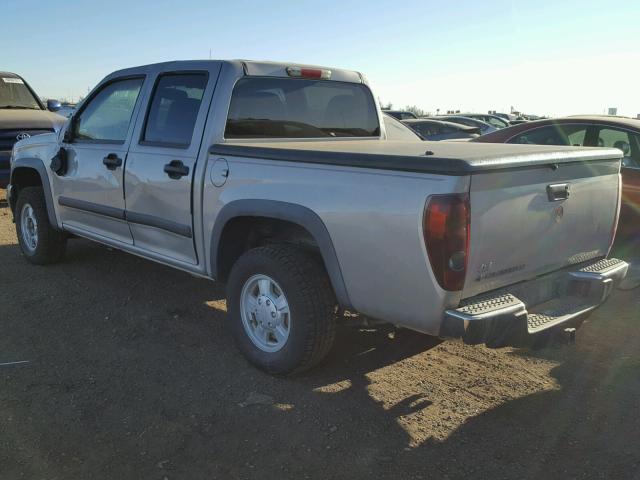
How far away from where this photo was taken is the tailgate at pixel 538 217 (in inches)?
109

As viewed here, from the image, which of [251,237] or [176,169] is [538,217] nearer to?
[251,237]

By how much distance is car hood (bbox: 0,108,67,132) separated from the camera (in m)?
8.99

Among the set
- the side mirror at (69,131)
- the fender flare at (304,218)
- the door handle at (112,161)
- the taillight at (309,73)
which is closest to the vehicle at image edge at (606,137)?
the taillight at (309,73)

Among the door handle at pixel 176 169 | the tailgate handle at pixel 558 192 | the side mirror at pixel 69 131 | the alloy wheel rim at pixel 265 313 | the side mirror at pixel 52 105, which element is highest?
the side mirror at pixel 52 105

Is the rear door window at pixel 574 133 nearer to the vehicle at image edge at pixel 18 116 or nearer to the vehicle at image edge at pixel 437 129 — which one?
the vehicle at image edge at pixel 18 116

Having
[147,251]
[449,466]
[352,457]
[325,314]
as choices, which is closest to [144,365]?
[147,251]

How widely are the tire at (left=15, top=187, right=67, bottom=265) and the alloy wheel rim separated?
2877 millimetres

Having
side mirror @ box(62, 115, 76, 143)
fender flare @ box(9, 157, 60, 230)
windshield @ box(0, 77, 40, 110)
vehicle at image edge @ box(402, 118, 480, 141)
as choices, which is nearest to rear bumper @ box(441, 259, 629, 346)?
side mirror @ box(62, 115, 76, 143)

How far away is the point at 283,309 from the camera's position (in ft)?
11.5

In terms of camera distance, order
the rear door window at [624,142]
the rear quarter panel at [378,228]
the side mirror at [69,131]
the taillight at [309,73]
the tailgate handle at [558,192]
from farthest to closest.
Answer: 1. the rear door window at [624,142]
2. the side mirror at [69,131]
3. the taillight at [309,73]
4. the tailgate handle at [558,192]
5. the rear quarter panel at [378,228]

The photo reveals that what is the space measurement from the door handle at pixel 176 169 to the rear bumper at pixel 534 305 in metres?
2.05

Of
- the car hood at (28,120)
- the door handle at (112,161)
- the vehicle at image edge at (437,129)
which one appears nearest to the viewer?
the door handle at (112,161)

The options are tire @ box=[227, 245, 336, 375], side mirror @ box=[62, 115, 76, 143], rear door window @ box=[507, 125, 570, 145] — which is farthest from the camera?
rear door window @ box=[507, 125, 570, 145]

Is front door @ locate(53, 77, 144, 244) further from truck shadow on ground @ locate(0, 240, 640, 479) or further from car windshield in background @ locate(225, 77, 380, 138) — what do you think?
car windshield in background @ locate(225, 77, 380, 138)
